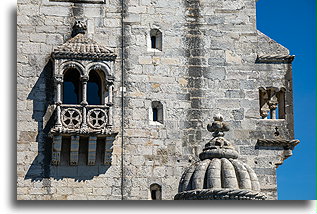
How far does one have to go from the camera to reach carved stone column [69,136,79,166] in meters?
22.1

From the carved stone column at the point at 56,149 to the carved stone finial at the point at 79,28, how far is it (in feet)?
7.69

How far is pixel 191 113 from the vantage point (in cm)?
2294

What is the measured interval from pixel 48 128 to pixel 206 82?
358 cm

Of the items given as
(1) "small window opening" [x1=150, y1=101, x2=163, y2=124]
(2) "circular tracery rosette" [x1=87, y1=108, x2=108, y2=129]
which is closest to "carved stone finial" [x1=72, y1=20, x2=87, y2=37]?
(2) "circular tracery rosette" [x1=87, y1=108, x2=108, y2=129]

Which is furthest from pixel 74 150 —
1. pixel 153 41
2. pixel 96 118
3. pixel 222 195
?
pixel 222 195

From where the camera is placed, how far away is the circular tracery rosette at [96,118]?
22.1 metres

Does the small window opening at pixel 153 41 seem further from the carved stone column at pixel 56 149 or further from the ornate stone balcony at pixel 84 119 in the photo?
the carved stone column at pixel 56 149

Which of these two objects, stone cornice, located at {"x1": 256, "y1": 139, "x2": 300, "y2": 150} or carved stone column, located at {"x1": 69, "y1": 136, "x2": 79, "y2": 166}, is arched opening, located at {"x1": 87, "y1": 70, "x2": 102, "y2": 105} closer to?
carved stone column, located at {"x1": 69, "y1": 136, "x2": 79, "y2": 166}

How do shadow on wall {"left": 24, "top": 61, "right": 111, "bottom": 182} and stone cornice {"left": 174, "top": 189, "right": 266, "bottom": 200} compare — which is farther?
shadow on wall {"left": 24, "top": 61, "right": 111, "bottom": 182}

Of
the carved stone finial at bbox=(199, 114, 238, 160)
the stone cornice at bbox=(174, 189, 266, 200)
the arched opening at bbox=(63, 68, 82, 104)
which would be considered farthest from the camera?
the arched opening at bbox=(63, 68, 82, 104)

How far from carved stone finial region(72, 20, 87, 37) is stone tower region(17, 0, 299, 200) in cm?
3

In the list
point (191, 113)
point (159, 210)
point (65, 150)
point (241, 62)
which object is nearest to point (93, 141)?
point (65, 150)

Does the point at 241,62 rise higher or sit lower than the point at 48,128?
higher

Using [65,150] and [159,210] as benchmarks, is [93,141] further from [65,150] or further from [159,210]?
[159,210]
